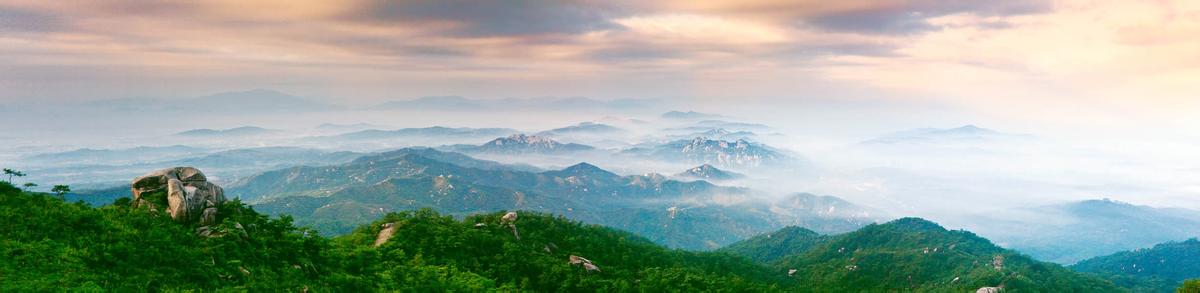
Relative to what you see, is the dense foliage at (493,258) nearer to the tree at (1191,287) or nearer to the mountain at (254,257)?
the mountain at (254,257)

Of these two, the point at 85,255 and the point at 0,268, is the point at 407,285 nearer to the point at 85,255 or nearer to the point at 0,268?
the point at 85,255

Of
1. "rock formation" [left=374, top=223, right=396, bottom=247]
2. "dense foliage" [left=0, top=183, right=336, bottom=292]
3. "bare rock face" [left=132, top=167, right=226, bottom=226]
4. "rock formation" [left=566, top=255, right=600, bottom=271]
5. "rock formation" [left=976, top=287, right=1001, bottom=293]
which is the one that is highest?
"bare rock face" [left=132, top=167, right=226, bottom=226]

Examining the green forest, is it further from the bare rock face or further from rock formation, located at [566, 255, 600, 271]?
the bare rock face

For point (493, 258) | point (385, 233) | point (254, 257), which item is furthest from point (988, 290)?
point (254, 257)

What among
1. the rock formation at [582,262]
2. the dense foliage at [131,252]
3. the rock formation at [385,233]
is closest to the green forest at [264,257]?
the dense foliage at [131,252]

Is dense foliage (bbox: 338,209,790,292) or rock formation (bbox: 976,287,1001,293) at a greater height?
dense foliage (bbox: 338,209,790,292)

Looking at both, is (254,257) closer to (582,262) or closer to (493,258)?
(493,258)

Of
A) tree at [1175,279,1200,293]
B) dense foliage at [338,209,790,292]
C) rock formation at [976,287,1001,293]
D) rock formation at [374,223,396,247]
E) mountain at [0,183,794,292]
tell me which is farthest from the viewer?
rock formation at [976,287,1001,293]

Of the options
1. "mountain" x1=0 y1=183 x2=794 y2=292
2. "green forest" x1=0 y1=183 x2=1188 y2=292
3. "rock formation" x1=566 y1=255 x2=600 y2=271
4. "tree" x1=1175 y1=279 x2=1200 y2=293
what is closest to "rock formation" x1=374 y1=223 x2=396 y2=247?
"mountain" x1=0 y1=183 x2=794 y2=292

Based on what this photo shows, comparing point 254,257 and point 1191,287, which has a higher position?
point 254,257
